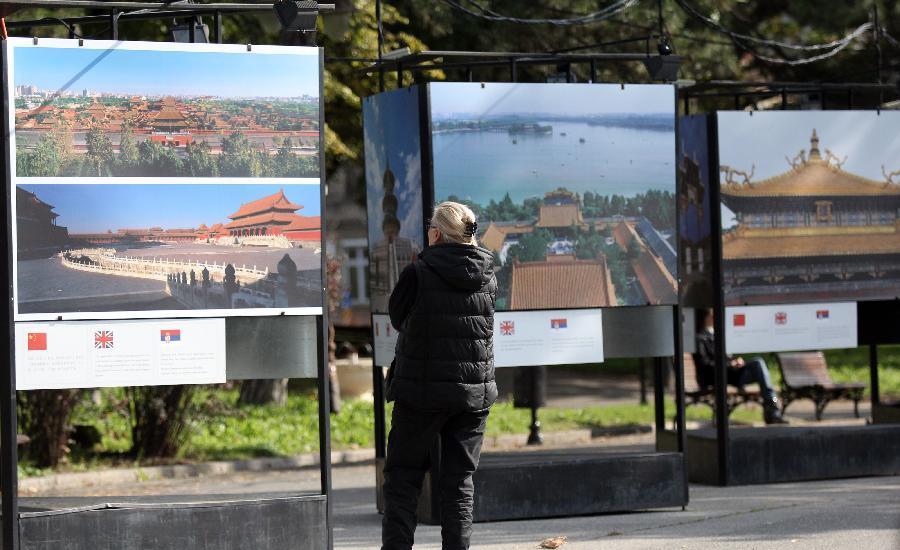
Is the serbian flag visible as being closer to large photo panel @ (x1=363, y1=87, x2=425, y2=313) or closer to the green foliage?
large photo panel @ (x1=363, y1=87, x2=425, y2=313)

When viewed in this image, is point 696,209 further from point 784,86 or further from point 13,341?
point 13,341

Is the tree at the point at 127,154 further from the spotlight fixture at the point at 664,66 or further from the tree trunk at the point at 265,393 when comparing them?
the tree trunk at the point at 265,393

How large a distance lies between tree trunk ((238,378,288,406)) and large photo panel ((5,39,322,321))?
406 inches

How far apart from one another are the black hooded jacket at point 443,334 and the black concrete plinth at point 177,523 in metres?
1.38

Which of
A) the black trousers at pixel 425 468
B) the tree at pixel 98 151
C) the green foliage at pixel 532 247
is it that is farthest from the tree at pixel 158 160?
the green foliage at pixel 532 247

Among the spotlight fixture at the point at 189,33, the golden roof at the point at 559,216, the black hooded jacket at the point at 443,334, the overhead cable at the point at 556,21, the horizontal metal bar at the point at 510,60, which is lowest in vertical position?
the black hooded jacket at the point at 443,334

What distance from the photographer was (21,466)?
1347 centimetres

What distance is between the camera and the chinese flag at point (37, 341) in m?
7.79

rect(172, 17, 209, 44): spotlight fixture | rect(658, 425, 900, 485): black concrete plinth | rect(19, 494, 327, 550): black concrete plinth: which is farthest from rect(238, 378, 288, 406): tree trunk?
rect(19, 494, 327, 550): black concrete plinth

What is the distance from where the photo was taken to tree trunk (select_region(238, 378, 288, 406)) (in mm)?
18469

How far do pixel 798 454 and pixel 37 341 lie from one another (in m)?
6.63

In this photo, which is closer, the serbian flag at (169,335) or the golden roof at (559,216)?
Result: the serbian flag at (169,335)

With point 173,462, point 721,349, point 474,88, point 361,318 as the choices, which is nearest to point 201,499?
point 474,88

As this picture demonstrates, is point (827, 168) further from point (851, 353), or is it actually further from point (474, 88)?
point (851, 353)
